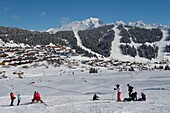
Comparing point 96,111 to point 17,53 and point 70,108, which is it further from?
point 17,53

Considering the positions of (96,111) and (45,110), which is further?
(45,110)

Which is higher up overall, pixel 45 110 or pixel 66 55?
pixel 66 55

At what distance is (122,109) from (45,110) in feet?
22.5

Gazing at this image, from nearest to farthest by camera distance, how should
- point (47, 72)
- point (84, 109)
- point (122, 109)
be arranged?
point (122, 109) → point (84, 109) → point (47, 72)

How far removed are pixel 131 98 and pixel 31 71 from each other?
9474 cm

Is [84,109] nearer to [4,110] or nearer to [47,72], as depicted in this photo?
[4,110]

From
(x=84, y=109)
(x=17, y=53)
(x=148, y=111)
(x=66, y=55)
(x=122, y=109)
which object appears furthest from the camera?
(x=66, y=55)

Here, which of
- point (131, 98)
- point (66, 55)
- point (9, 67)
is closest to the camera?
point (131, 98)

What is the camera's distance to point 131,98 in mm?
24844

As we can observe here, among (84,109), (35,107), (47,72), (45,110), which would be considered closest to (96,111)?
(84,109)

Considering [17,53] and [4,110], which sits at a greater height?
[17,53]

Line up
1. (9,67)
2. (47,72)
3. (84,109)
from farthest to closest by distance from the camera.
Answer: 1. (9,67)
2. (47,72)
3. (84,109)

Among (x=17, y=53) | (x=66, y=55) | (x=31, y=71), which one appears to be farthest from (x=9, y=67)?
(x=66, y=55)

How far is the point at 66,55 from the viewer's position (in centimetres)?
19925
